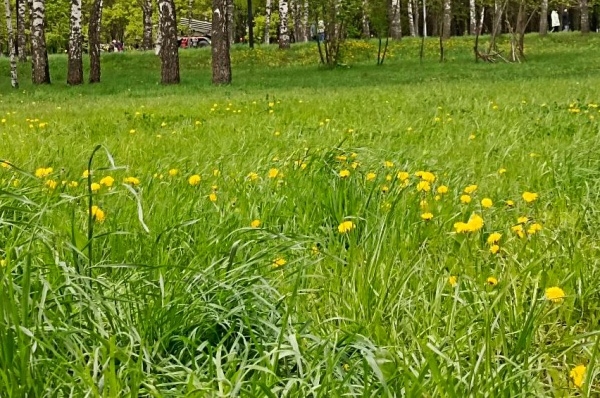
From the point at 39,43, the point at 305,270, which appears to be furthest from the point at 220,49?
the point at 305,270

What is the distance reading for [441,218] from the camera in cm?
286

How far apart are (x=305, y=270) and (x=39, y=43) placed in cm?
2118

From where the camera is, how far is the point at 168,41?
62.4 feet

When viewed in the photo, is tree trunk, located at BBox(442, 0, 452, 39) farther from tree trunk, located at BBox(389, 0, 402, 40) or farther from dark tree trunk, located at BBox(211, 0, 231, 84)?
dark tree trunk, located at BBox(211, 0, 231, 84)

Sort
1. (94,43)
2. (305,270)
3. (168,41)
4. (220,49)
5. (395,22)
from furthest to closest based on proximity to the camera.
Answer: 1. (395,22)
2. (94,43)
3. (168,41)
4. (220,49)
5. (305,270)

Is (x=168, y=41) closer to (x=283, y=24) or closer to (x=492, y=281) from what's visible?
(x=283, y=24)

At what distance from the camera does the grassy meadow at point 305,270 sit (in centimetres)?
146

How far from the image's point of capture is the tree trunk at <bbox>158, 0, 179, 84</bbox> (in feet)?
61.2

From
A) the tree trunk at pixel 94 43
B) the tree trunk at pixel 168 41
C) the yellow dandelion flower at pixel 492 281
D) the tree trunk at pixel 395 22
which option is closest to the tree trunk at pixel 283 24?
the tree trunk at pixel 395 22

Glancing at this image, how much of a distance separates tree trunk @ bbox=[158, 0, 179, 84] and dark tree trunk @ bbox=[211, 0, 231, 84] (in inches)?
54.5

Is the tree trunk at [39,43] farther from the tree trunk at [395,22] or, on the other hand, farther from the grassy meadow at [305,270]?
the tree trunk at [395,22]

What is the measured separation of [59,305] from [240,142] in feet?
13.1

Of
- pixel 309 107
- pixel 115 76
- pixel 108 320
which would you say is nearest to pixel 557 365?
pixel 108 320

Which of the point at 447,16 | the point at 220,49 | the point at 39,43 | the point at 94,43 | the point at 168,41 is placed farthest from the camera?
the point at 447,16
